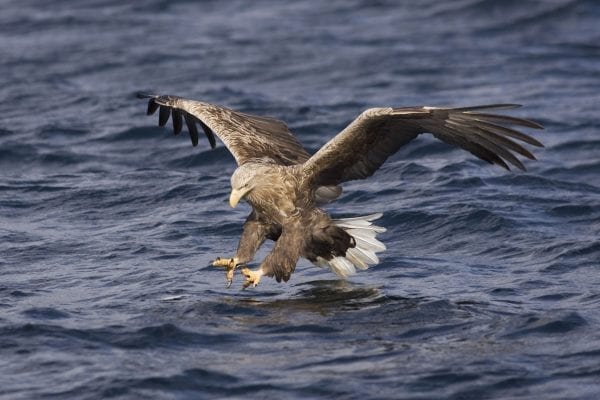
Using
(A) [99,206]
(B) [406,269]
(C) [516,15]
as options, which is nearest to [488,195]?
(B) [406,269]

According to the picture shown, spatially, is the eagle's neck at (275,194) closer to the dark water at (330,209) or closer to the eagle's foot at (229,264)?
the eagle's foot at (229,264)

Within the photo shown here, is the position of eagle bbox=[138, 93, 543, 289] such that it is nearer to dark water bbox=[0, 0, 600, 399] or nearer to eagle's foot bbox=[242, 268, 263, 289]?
eagle's foot bbox=[242, 268, 263, 289]

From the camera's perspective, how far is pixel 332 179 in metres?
8.66

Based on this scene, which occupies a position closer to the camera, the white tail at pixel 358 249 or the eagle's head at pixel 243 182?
the eagle's head at pixel 243 182

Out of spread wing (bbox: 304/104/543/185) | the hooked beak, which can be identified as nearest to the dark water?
the hooked beak

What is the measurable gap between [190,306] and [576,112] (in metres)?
7.38

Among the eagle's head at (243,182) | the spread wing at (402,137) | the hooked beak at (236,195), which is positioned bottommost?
the hooked beak at (236,195)

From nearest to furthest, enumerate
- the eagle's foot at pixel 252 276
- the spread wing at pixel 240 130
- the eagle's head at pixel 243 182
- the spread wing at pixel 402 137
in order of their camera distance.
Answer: the spread wing at pixel 402 137 < the eagle's head at pixel 243 182 < the eagle's foot at pixel 252 276 < the spread wing at pixel 240 130

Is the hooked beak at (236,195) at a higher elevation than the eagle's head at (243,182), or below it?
below

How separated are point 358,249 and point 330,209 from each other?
2.38 meters

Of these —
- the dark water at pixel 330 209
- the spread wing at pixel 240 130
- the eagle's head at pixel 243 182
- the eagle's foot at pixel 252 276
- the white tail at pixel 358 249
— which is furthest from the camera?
the spread wing at pixel 240 130

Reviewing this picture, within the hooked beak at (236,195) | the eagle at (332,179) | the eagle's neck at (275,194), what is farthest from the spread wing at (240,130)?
the hooked beak at (236,195)

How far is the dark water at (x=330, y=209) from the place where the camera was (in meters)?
7.06

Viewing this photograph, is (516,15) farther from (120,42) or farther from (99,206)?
(99,206)
